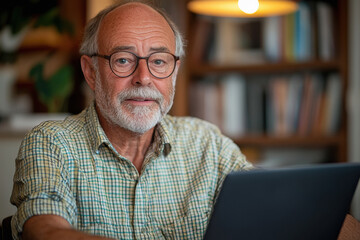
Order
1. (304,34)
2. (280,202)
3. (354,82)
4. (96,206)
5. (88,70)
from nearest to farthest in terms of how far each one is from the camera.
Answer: (280,202) → (96,206) → (88,70) → (354,82) → (304,34)

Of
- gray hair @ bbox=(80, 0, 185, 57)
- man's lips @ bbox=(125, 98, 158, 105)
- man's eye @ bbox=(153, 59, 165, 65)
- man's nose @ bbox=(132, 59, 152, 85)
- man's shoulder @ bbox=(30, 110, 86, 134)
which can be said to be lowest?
man's shoulder @ bbox=(30, 110, 86, 134)

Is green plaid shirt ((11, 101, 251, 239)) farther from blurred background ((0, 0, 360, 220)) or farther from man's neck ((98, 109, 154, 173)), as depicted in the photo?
blurred background ((0, 0, 360, 220))

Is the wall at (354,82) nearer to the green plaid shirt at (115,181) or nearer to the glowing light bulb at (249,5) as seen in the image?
the glowing light bulb at (249,5)

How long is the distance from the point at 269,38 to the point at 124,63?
1.47 metres

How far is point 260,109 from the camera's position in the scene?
272cm

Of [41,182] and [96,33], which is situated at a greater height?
[96,33]

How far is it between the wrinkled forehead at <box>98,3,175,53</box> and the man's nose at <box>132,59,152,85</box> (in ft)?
0.25

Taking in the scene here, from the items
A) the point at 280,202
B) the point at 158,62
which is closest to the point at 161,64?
the point at 158,62

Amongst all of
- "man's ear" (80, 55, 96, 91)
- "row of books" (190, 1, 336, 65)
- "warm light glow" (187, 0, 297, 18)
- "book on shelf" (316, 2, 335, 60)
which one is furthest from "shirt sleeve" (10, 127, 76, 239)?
"book on shelf" (316, 2, 335, 60)

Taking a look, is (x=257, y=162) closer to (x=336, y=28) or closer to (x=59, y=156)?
(x=336, y=28)

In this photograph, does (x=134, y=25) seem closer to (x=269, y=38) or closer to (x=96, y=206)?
(x=96, y=206)

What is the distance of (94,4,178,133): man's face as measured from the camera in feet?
4.61

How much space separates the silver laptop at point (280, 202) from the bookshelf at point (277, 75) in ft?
5.30

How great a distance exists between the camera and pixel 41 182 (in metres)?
1.17
